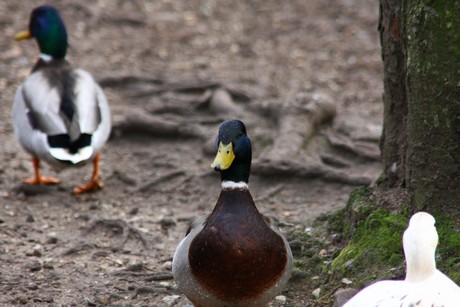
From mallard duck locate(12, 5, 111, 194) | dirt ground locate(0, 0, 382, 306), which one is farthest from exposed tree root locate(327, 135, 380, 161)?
mallard duck locate(12, 5, 111, 194)

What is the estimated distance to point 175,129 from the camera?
7.93 meters

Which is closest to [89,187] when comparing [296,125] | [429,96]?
[296,125]

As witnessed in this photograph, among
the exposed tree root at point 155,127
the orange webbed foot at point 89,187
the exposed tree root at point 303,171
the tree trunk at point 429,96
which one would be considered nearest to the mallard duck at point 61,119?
the orange webbed foot at point 89,187

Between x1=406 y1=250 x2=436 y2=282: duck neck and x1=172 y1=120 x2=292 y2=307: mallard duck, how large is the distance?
852 mm

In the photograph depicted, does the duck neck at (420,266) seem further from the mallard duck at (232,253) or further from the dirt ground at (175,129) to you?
the dirt ground at (175,129)

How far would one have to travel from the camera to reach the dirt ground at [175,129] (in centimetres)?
564

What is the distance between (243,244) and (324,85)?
→ 5122mm

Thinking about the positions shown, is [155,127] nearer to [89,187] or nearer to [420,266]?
[89,187]

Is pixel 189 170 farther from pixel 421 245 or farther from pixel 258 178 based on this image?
pixel 421 245

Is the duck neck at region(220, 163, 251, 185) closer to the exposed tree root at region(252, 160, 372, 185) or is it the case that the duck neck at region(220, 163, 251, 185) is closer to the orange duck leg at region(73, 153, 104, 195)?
the exposed tree root at region(252, 160, 372, 185)

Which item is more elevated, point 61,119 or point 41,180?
point 61,119

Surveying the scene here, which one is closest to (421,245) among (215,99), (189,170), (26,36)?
(189,170)

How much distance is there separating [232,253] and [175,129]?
3722 millimetres

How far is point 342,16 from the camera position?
11086 mm
